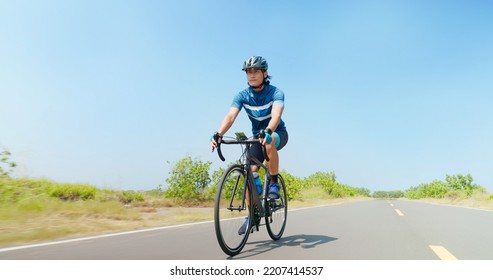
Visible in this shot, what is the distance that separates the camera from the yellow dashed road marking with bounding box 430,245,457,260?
4234 mm

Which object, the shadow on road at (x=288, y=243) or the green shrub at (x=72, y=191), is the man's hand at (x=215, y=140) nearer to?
the shadow on road at (x=288, y=243)

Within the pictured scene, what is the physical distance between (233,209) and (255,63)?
6.21 feet

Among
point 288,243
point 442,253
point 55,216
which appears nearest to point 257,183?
point 288,243

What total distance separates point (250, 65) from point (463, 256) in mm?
3414

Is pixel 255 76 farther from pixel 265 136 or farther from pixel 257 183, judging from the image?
pixel 257 183

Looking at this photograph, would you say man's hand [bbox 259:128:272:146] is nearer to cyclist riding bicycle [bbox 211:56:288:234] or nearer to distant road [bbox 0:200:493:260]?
cyclist riding bicycle [bbox 211:56:288:234]

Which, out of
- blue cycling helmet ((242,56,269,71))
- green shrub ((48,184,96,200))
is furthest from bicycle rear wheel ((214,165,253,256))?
green shrub ((48,184,96,200))

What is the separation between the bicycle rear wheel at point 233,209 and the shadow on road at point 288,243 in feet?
0.51

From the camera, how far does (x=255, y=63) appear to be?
493 cm

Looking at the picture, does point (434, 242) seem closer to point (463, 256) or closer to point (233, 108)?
point (463, 256)

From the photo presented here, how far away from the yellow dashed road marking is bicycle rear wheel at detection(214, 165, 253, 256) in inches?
87.6

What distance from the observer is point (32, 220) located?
6.84 meters

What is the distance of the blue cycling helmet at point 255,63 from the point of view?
4918 millimetres
